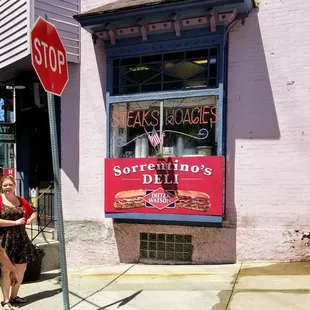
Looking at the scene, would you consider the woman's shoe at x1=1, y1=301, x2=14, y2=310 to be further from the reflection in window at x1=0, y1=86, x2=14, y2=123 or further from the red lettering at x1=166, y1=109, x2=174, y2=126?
the reflection in window at x1=0, y1=86, x2=14, y2=123

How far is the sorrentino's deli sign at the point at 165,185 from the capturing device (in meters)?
5.91

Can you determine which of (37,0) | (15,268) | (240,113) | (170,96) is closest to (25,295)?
(15,268)

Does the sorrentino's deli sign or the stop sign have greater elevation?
the stop sign

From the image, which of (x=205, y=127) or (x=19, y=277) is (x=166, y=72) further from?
(x=19, y=277)

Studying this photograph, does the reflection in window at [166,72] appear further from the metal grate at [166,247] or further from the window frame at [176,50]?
the metal grate at [166,247]

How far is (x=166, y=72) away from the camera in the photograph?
6.49 metres

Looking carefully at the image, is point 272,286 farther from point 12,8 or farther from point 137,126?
point 12,8

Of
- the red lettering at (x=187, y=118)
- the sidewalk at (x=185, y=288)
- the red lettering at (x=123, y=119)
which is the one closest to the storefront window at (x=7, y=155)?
the red lettering at (x=123, y=119)

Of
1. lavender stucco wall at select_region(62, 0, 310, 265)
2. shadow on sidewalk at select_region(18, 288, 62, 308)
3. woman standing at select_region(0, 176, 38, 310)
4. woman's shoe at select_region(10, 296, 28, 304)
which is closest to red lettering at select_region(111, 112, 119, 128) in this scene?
lavender stucco wall at select_region(62, 0, 310, 265)

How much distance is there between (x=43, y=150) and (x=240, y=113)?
186 inches

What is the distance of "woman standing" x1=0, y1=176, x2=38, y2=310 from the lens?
454 cm

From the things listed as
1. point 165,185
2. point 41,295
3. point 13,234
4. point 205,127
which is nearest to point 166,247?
point 165,185

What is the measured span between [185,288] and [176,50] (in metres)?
3.81

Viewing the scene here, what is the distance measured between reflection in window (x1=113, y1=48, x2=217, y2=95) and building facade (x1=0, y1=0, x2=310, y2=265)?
0.06 feet
